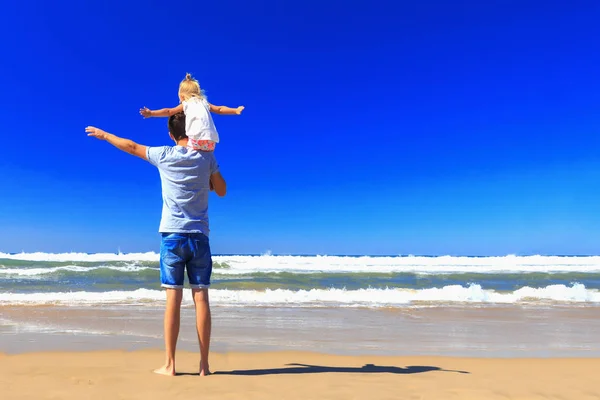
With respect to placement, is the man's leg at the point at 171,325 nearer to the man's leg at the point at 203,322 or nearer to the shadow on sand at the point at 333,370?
the man's leg at the point at 203,322

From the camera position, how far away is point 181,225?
119 inches

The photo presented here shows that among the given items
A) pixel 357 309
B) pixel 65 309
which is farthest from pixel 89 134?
pixel 357 309

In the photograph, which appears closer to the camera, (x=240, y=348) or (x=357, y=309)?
(x=240, y=348)

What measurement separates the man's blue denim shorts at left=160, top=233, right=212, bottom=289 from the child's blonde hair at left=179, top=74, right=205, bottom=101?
3.09ft

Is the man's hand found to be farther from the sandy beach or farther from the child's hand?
the sandy beach

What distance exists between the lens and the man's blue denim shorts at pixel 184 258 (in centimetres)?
301

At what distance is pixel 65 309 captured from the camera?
22.9ft

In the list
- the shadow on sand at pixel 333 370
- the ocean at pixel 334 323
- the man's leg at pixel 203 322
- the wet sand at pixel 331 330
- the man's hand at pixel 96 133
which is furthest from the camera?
the ocean at pixel 334 323

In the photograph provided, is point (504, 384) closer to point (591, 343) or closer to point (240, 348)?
point (240, 348)

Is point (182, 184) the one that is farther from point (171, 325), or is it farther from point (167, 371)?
point (167, 371)

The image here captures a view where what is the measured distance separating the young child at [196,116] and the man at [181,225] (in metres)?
0.07

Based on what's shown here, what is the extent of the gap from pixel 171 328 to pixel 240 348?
1.38m

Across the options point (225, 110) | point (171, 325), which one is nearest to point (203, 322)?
point (171, 325)

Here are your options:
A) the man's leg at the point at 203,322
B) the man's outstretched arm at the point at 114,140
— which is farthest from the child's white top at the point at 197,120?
the man's leg at the point at 203,322
